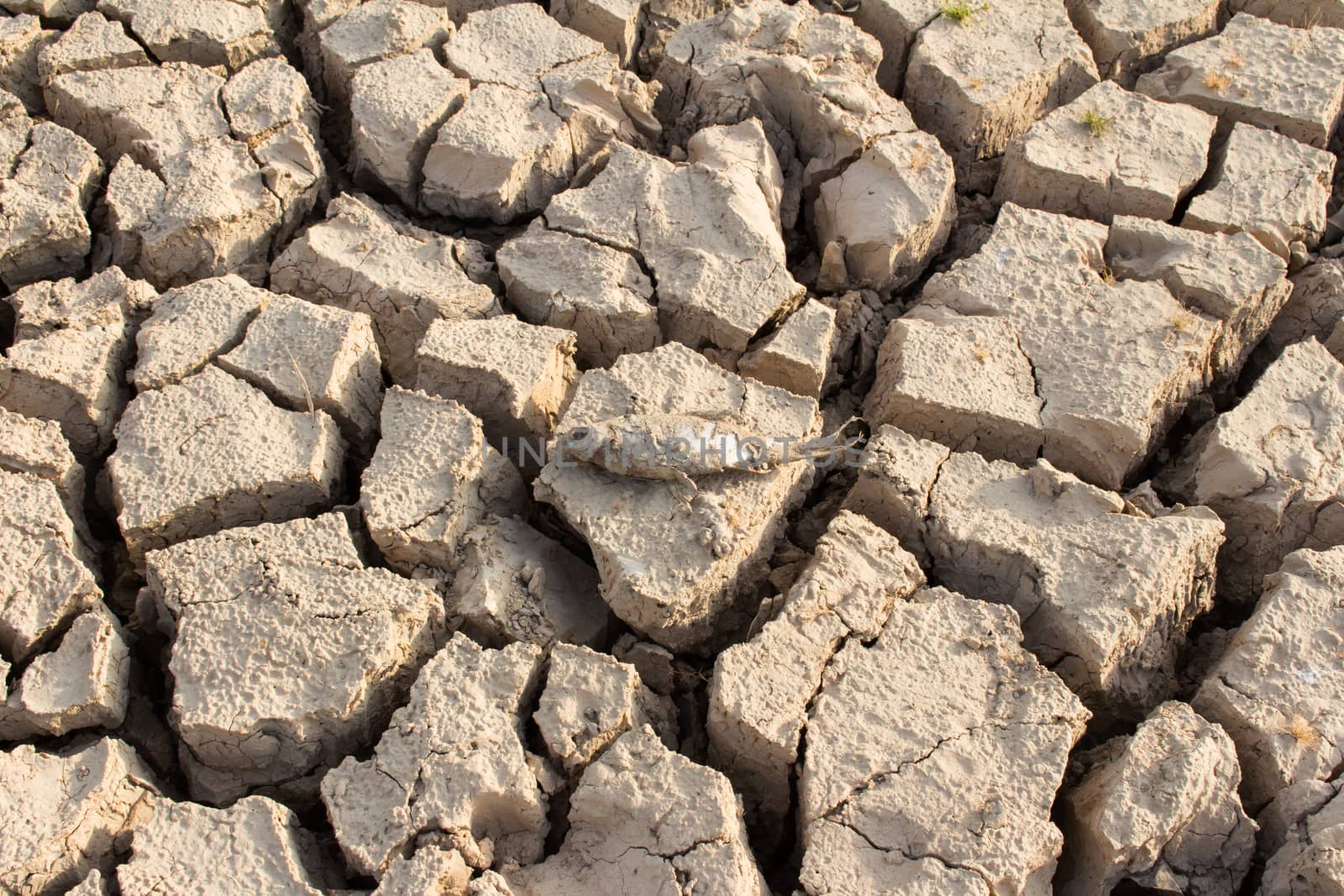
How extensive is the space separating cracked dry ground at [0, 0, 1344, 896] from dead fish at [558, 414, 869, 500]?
2.3 inches

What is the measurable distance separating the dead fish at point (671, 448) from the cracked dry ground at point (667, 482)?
6cm

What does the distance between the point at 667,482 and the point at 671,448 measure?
0.10 meters

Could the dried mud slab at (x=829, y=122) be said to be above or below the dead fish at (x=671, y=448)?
above

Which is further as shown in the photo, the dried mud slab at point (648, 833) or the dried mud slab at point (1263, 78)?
the dried mud slab at point (1263, 78)

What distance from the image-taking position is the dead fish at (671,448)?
109 inches

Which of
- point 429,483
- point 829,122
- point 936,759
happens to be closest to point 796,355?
point 829,122

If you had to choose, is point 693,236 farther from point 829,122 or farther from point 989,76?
point 989,76

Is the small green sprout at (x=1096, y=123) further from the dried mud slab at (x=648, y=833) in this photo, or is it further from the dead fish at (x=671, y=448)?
the dried mud slab at (x=648, y=833)

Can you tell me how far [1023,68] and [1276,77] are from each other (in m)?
0.98

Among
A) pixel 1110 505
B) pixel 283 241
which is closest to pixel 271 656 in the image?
pixel 283 241

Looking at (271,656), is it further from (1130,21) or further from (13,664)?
(1130,21)

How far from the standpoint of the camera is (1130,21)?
13.9 ft

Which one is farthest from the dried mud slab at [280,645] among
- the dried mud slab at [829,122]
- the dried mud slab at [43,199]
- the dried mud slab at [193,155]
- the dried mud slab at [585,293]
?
the dried mud slab at [829,122]

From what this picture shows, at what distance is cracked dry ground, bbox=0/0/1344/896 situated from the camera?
7.95 feet
